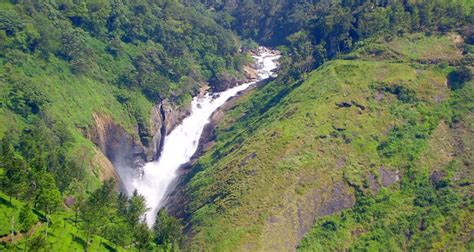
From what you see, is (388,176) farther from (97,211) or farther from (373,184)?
(97,211)

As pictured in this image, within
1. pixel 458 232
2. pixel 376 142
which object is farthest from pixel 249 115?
pixel 458 232

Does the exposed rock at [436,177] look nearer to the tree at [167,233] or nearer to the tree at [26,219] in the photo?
the tree at [167,233]

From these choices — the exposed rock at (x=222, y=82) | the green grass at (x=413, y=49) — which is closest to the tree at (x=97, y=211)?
the green grass at (x=413, y=49)

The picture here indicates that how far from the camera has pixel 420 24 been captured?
102 meters

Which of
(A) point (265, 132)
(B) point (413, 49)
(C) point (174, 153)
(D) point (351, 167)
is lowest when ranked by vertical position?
(D) point (351, 167)

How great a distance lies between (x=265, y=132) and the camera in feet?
284

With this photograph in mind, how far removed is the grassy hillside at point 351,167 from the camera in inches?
2901

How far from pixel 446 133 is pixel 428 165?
19.8 feet

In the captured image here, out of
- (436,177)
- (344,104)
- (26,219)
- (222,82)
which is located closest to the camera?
(26,219)

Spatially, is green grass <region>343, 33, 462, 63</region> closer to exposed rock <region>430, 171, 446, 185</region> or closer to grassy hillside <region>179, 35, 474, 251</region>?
grassy hillside <region>179, 35, 474, 251</region>

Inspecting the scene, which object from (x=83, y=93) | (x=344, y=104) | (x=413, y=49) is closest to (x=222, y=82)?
(x=83, y=93)

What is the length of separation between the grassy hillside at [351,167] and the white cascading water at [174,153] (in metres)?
6.15

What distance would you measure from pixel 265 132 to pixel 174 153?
20260mm

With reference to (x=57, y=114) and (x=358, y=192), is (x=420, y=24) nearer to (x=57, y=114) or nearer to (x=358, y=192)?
(x=358, y=192)
